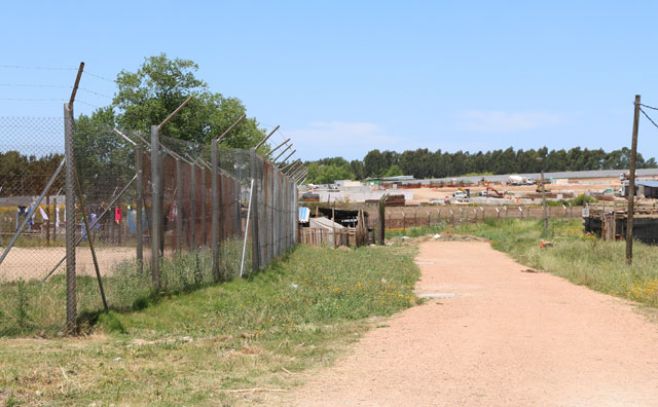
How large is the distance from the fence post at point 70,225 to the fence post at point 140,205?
1.89 meters

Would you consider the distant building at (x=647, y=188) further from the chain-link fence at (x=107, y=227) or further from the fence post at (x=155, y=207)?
the fence post at (x=155, y=207)

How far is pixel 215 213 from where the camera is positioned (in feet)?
50.2

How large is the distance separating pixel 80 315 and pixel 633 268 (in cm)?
1522

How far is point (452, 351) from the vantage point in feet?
33.1

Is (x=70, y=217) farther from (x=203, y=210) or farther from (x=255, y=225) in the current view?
(x=255, y=225)

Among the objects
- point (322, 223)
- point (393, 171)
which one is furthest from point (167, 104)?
point (393, 171)

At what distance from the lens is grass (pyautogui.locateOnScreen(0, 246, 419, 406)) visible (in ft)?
25.1

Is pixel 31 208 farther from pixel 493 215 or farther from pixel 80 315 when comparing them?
pixel 493 215

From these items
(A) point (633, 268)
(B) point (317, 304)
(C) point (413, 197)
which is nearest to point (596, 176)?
(C) point (413, 197)

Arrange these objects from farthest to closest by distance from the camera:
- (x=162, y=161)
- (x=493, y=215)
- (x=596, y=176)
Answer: (x=596, y=176)
(x=493, y=215)
(x=162, y=161)

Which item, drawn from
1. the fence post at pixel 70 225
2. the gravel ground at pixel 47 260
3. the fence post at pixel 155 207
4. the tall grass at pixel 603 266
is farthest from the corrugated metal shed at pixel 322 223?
the fence post at pixel 70 225

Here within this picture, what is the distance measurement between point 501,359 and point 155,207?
5425 mm

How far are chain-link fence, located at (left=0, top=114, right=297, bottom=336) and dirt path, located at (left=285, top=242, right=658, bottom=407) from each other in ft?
10.6

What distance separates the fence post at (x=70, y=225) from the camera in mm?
10156
